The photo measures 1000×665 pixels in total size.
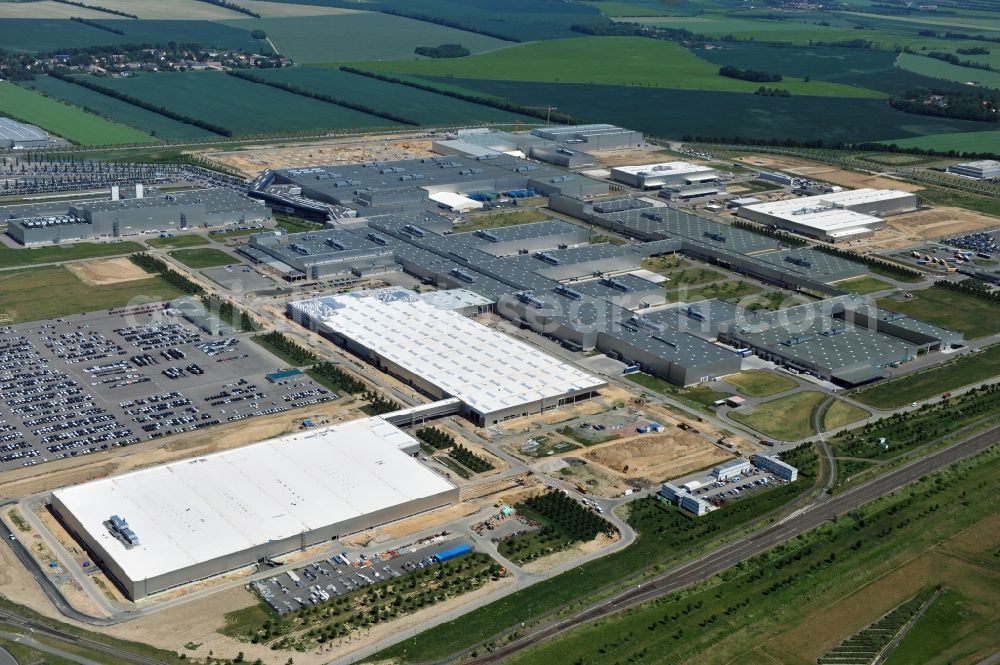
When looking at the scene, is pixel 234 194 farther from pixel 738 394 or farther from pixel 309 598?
pixel 309 598

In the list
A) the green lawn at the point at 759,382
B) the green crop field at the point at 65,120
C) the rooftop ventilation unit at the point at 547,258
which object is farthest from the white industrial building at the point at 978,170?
the green crop field at the point at 65,120

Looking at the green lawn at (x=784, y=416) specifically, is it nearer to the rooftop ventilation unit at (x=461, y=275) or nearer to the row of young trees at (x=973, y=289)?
the rooftop ventilation unit at (x=461, y=275)

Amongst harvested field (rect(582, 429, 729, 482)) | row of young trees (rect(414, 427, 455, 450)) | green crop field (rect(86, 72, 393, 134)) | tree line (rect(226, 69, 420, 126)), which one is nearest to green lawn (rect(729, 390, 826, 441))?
harvested field (rect(582, 429, 729, 482))

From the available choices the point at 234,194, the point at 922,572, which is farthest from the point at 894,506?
the point at 234,194


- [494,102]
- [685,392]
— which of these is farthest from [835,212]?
[494,102]

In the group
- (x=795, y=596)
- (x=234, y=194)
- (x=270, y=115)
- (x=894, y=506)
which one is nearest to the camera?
(x=795, y=596)
